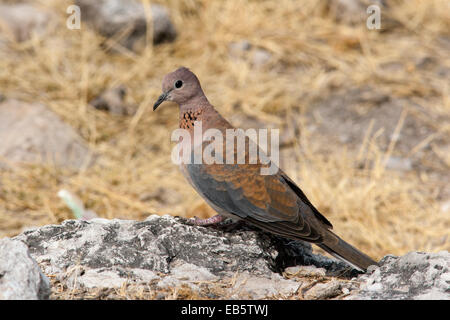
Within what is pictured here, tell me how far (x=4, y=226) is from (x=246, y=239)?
2.46m

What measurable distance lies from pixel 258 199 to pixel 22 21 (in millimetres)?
4893

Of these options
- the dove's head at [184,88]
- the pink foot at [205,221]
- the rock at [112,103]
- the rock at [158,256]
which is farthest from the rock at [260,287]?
the rock at [112,103]

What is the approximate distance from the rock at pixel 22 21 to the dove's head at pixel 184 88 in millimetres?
3923

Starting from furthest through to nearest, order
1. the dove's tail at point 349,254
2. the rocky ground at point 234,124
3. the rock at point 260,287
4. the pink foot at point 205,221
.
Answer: the pink foot at point 205,221, the dove's tail at point 349,254, the rocky ground at point 234,124, the rock at point 260,287

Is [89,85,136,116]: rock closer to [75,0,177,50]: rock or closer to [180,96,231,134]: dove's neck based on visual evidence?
[75,0,177,50]: rock

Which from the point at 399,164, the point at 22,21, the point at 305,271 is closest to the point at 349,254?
the point at 305,271

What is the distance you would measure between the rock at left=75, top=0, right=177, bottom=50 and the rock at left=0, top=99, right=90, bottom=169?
1.45 metres

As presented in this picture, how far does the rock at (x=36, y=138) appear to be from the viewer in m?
5.47

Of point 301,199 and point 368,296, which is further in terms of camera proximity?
point 301,199

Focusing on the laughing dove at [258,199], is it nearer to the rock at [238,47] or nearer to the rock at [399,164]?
the rock at [399,164]

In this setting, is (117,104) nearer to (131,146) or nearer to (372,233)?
(131,146)

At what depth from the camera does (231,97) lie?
6.56 m

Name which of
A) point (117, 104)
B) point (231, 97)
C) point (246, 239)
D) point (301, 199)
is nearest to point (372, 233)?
point (301, 199)

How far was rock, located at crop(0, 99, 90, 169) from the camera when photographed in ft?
18.0
